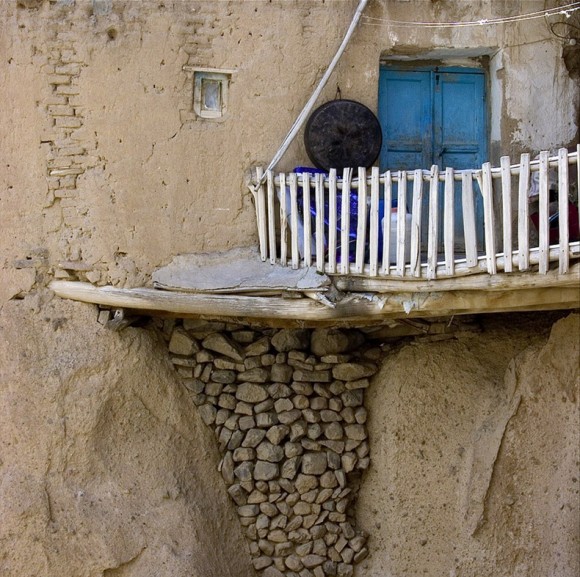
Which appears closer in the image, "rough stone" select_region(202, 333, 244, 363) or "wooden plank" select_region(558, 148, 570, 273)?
"wooden plank" select_region(558, 148, 570, 273)

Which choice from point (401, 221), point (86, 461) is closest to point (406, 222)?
point (401, 221)

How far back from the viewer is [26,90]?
737cm

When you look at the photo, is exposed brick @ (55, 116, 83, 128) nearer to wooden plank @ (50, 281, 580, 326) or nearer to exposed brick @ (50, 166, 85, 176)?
exposed brick @ (50, 166, 85, 176)

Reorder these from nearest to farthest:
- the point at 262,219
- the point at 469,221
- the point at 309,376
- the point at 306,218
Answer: the point at 469,221
the point at 306,218
the point at 262,219
the point at 309,376

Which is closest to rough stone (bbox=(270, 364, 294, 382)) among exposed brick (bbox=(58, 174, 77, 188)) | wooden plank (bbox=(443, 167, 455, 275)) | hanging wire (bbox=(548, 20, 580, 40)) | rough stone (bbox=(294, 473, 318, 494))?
rough stone (bbox=(294, 473, 318, 494))

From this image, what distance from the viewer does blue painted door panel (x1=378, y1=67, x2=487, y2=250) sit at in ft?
25.8

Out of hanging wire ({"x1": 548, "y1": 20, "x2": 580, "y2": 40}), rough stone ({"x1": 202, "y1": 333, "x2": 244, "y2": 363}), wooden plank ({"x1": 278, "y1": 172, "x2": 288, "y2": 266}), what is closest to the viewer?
wooden plank ({"x1": 278, "y1": 172, "x2": 288, "y2": 266})

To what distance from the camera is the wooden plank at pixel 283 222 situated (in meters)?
7.13

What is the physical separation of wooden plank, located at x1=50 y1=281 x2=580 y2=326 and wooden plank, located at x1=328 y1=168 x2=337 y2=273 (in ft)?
0.87

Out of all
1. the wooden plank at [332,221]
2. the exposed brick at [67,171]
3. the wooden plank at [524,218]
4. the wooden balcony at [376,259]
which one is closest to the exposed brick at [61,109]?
the exposed brick at [67,171]

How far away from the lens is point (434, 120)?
7.91m

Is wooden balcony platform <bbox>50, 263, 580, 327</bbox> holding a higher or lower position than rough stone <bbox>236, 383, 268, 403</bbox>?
higher

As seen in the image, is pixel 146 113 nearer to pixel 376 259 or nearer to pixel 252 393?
pixel 376 259

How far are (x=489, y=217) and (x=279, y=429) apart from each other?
2419 millimetres
